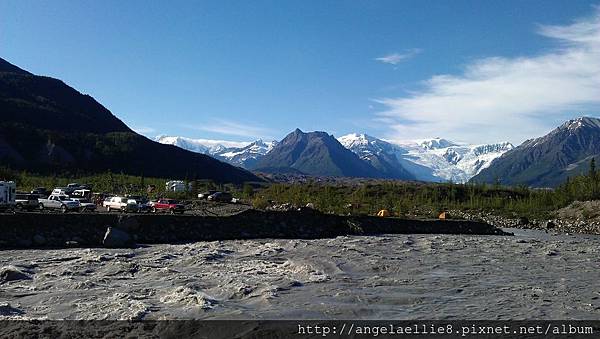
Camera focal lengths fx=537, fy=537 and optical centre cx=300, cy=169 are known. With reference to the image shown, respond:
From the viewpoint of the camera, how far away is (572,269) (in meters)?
28.3

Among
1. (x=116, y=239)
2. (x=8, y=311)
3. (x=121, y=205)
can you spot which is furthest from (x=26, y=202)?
(x=8, y=311)

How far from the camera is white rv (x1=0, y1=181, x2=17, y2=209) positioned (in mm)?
48869

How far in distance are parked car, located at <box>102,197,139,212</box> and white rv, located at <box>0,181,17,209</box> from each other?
34.6 feet

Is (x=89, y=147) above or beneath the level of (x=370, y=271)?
above

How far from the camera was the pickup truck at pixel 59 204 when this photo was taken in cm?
5144

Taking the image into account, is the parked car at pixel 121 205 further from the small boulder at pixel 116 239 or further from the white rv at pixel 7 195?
the small boulder at pixel 116 239

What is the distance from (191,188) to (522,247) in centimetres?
6645

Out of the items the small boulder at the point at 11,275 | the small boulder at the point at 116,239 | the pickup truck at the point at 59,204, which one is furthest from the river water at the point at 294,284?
the pickup truck at the point at 59,204

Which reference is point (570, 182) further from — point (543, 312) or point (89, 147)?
point (89, 147)

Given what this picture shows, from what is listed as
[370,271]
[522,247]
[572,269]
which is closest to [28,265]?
[370,271]

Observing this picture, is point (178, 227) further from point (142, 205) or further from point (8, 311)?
point (8, 311)

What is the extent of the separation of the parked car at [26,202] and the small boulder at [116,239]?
22.1m

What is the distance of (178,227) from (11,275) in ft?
59.2

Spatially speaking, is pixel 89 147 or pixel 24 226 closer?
pixel 24 226
